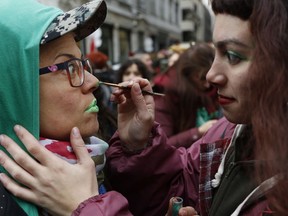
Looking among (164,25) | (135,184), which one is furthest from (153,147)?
(164,25)

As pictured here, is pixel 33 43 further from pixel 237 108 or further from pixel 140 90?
pixel 237 108

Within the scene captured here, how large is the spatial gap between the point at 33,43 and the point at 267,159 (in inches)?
31.1

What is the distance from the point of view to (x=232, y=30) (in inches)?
47.2

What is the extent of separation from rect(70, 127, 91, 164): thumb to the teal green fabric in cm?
12

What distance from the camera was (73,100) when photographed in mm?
1325

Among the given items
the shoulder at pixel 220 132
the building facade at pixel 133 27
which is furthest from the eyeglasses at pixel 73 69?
the building facade at pixel 133 27

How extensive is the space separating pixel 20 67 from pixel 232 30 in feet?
2.27

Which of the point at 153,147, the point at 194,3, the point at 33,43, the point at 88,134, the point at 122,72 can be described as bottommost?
the point at 194,3

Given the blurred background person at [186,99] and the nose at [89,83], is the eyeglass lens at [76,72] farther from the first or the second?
the blurred background person at [186,99]

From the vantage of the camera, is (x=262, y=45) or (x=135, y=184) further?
(x=135, y=184)

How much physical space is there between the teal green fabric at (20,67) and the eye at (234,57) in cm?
61

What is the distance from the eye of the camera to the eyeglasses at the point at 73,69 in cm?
129

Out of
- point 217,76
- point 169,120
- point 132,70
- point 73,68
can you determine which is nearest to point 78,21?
point 73,68

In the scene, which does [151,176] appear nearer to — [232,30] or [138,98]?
[138,98]
